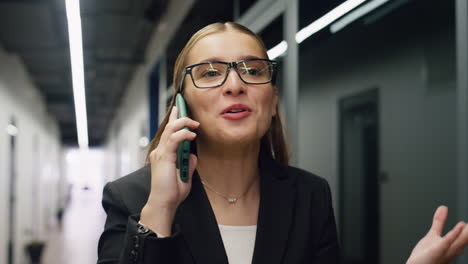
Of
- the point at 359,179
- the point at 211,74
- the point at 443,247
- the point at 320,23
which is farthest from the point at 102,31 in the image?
the point at 443,247

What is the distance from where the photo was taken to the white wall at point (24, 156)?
20.4ft

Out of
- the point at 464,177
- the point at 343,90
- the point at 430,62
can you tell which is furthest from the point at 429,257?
the point at 343,90

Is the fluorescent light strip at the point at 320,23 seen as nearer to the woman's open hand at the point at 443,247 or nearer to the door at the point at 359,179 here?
the door at the point at 359,179

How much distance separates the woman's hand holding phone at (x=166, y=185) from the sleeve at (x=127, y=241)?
0.03 meters

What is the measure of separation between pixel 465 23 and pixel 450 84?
267 mm

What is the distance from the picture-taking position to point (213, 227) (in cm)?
115

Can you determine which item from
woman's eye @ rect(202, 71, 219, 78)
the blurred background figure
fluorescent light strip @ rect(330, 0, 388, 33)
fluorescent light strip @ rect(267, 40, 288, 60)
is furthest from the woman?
fluorescent light strip @ rect(267, 40, 288, 60)

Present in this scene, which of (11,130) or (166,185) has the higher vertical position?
(11,130)

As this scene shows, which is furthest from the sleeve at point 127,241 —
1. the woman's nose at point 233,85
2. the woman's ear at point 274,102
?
the woman's ear at point 274,102

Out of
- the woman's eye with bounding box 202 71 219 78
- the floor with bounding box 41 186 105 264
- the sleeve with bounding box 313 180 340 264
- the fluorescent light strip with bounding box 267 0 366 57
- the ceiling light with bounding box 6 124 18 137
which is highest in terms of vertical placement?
the fluorescent light strip with bounding box 267 0 366 57

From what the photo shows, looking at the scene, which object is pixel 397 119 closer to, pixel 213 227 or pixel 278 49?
pixel 278 49

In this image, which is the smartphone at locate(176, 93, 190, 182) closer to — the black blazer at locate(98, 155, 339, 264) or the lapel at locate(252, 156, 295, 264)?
the black blazer at locate(98, 155, 339, 264)

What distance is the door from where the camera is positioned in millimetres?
2082

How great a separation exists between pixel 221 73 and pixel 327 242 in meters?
0.58
